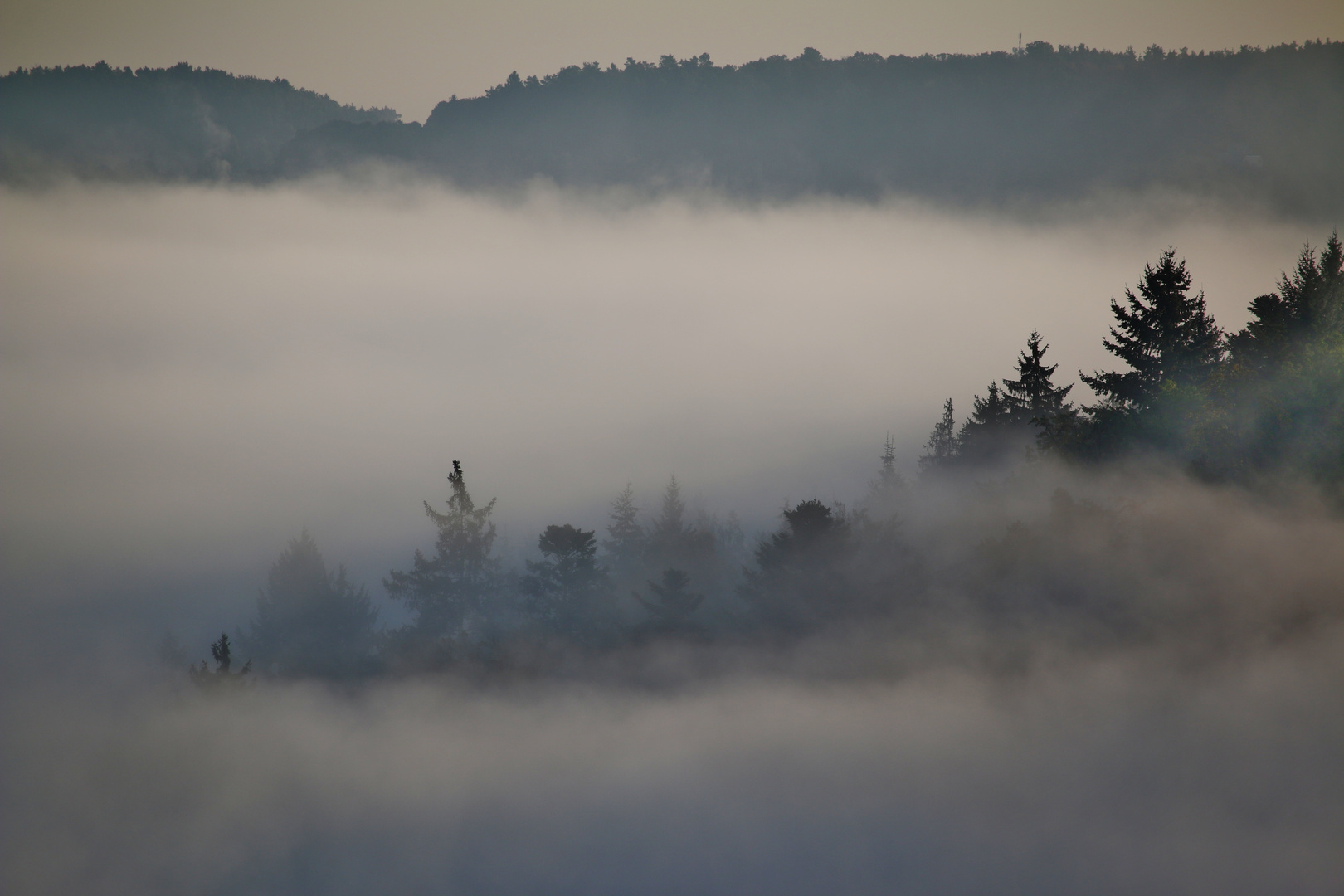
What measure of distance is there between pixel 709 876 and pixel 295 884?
105ft

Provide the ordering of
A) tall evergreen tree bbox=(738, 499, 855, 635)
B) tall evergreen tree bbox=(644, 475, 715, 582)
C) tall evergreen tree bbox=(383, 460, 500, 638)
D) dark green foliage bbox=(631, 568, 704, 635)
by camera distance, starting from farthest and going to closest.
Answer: tall evergreen tree bbox=(644, 475, 715, 582) < tall evergreen tree bbox=(383, 460, 500, 638) < dark green foliage bbox=(631, 568, 704, 635) < tall evergreen tree bbox=(738, 499, 855, 635)

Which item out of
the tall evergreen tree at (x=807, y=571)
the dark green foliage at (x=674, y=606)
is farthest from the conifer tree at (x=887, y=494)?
the dark green foliage at (x=674, y=606)

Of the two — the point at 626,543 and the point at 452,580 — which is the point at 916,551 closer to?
the point at 626,543

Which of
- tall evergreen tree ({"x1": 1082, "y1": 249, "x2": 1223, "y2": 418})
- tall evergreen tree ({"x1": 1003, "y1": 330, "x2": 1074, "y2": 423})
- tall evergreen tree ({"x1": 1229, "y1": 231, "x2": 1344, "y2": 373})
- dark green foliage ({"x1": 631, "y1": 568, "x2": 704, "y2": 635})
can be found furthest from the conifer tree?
tall evergreen tree ({"x1": 1229, "y1": 231, "x2": 1344, "y2": 373})

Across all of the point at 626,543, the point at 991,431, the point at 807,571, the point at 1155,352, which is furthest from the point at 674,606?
the point at 1155,352

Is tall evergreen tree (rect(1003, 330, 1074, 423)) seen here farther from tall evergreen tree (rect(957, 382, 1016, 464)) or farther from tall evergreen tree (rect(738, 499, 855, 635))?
tall evergreen tree (rect(738, 499, 855, 635))

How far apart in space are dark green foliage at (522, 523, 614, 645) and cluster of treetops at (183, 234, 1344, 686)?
0.17m

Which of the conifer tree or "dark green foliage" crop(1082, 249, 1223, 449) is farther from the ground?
"dark green foliage" crop(1082, 249, 1223, 449)

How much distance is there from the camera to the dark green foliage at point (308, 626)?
78.8 meters

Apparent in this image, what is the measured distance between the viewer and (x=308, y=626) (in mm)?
81625

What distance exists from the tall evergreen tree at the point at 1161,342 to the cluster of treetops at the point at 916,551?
81 mm

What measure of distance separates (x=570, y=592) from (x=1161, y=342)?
137ft

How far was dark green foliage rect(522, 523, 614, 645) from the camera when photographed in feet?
236

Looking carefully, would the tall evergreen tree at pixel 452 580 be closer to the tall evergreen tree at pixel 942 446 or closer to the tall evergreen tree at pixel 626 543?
the tall evergreen tree at pixel 626 543
